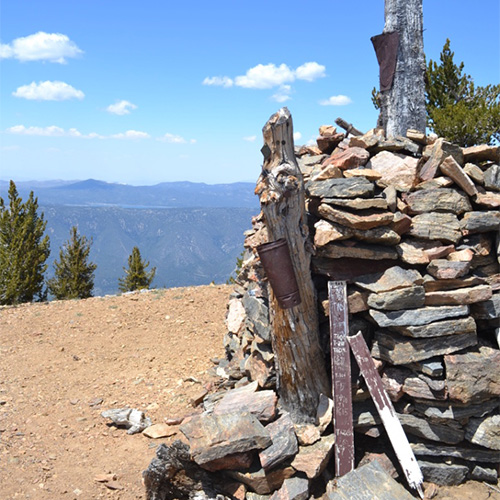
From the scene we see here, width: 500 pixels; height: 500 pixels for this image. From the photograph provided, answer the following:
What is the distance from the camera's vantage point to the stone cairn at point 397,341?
591cm

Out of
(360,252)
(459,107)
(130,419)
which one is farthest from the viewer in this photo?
(459,107)

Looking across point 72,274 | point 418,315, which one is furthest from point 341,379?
point 72,274

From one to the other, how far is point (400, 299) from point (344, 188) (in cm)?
164

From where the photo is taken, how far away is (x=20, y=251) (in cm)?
2416

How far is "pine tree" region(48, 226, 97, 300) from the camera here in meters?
28.1

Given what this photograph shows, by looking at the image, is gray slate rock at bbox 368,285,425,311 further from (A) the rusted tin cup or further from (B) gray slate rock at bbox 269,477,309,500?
(B) gray slate rock at bbox 269,477,309,500

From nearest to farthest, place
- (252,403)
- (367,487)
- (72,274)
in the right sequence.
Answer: (367,487), (252,403), (72,274)

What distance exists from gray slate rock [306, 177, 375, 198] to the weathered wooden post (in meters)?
0.46

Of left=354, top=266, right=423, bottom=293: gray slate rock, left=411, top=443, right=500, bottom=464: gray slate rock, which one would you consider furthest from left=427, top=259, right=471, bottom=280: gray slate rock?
left=411, top=443, right=500, bottom=464: gray slate rock

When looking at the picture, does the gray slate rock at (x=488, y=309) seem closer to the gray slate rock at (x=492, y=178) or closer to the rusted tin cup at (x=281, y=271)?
the gray slate rock at (x=492, y=178)

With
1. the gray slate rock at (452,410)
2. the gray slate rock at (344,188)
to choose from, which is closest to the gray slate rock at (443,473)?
the gray slate rock at (452,410)

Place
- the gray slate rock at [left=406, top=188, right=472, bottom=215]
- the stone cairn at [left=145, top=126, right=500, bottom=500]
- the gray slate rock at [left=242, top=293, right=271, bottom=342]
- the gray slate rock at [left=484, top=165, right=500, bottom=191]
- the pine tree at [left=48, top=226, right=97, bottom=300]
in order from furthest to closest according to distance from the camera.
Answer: the pine tree at [left=48, top=226, right=97, bottom=300] → the gray slate rock at [left=242, top=293, right=271, bottom=342] → the gray slate rock at [left=484, top=165, right=500, bottom=191] → the gray slate rock at [left=406, top=188, right=472, bottom=215] → the stone cairn at [left=145, top=126, right=500, bottom=500]

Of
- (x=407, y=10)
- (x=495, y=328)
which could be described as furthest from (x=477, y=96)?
(x=495, y=328)

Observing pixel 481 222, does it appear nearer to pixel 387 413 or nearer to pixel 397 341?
pixel 397 341
